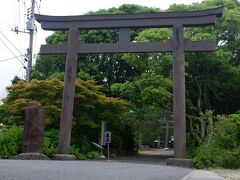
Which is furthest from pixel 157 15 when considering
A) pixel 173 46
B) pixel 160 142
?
pixel 160 142

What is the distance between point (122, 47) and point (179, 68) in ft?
9.25

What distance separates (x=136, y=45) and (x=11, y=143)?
7.04 meters

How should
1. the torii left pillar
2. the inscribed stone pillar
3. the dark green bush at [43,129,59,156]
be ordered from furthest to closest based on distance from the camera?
1. the dark green bush at [43,129,59,156]
2. the torii left pillar
3. the inscribed stone pillar

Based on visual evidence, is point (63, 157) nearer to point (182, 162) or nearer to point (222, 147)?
point (182, 162)

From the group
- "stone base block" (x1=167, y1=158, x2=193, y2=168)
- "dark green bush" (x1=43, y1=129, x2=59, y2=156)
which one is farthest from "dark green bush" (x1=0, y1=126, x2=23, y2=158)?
"stone base block" (x1=167, y1=158, x2=193, y2=168)

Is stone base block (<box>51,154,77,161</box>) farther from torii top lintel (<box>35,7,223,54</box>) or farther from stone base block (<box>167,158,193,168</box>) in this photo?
torii top lintel (<box>35,7,223,54</box>)

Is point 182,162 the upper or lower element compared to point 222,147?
lower

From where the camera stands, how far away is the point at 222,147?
1859 centimetres

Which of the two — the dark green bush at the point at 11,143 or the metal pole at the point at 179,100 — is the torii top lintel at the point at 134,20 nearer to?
the metal pole at the point at 179,100

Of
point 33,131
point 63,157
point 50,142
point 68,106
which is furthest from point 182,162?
point 50,142

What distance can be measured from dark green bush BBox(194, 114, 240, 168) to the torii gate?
0.96 metres

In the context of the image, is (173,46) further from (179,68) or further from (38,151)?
Answer: (38,151)

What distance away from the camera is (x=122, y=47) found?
19.1m

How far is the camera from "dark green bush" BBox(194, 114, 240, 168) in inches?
694
